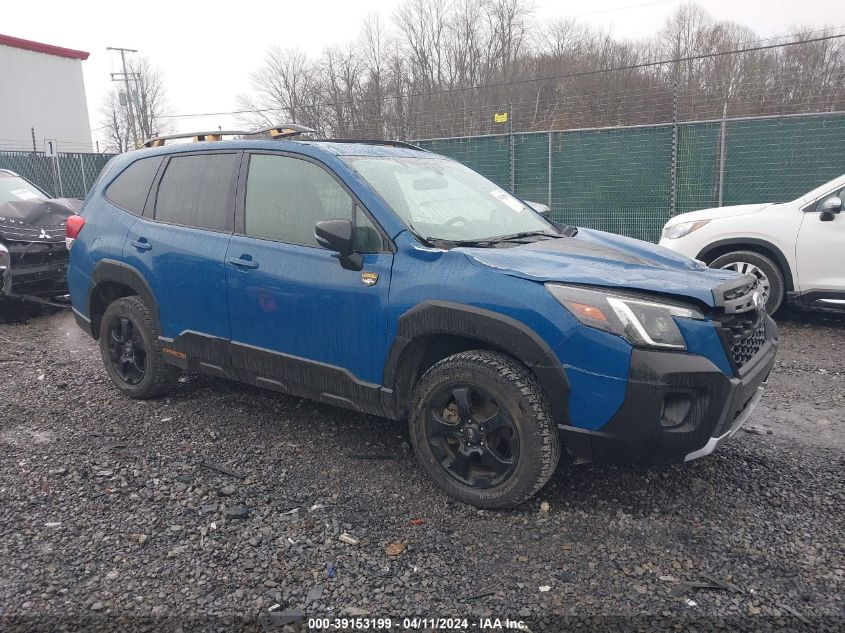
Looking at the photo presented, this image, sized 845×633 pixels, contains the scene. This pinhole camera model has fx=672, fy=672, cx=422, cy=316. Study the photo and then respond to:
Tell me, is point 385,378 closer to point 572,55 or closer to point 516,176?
point 516,176

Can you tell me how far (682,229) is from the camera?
23.4 feet

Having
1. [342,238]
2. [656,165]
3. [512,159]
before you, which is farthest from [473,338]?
[512,159]

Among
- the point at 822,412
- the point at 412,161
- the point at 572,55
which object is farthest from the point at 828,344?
the point at 572,55

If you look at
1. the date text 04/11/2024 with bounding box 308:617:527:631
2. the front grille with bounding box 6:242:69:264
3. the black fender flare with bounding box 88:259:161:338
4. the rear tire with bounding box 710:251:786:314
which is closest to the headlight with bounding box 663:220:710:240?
the rear tire with bounding box 710:251:786:314

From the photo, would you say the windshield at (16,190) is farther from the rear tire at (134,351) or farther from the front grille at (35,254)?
the rear tire at (134,351)

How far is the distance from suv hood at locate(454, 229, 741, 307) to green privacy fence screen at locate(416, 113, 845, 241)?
8592 mm

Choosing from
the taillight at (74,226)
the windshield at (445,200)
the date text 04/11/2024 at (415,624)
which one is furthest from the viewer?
the taillight at (74,226)

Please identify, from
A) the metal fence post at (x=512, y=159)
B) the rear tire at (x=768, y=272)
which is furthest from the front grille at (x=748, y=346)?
the metal fence post at (x=512, y=159)

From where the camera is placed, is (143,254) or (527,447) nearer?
(527,447)

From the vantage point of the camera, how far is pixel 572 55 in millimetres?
26688

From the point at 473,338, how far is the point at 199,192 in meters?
2.23

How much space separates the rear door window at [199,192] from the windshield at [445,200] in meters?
0.90

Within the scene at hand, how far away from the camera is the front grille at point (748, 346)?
9.61 feet

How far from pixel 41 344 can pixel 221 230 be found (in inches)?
145
